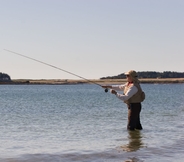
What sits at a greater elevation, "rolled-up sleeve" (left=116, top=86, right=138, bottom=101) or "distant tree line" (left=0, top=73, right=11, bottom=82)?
"distant tree line" (left=0, top=73, right=11, bottom=82)

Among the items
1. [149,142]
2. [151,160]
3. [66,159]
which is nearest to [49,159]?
[66,159]

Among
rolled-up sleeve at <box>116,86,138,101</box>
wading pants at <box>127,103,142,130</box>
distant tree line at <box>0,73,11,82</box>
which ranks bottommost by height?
wading pants at <box>127,103,142,130</box>

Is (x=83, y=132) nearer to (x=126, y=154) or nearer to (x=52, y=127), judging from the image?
(x=52, y=127)

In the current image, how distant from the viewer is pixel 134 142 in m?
13.4

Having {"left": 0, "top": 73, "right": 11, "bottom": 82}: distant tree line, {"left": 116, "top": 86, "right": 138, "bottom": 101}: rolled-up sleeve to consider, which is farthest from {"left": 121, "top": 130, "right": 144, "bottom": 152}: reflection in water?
{"left": 0, "top": 73, "right": 11, "bottom": 82}: distant tree line

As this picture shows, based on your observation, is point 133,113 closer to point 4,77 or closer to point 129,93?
point 129,93

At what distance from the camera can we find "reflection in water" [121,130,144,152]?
1234 cm

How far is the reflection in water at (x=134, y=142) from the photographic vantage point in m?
12.3

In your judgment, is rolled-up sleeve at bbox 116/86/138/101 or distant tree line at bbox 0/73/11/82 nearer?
rolled-up sleeve at bbox 116/86/138/101

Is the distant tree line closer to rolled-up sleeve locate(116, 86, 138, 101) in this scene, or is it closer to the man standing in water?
the man standing in water

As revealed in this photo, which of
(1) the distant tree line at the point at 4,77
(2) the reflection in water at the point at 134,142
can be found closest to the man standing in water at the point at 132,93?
(2) the reflection in water at the point at 134,142

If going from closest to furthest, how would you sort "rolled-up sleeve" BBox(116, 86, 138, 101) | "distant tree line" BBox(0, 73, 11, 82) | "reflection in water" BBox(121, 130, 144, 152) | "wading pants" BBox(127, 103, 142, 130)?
"reflection in water" BBox(121, 130, 144, 152)
"rolled-up sleeve" BBox(116, 86, 138, 101)
"wading pants" BBox(127, 103, 142, 130)
"distant tree line" BBox(0, 73, 11, 82)

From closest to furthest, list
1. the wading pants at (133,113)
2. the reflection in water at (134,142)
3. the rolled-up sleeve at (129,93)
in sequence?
the reflection in water at (134,142), the rolled-up sleeve at (129,93), the wading pants at (133,113)

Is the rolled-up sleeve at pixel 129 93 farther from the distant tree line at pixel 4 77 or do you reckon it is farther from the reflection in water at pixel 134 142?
the distant tree line at pixel 4 77
